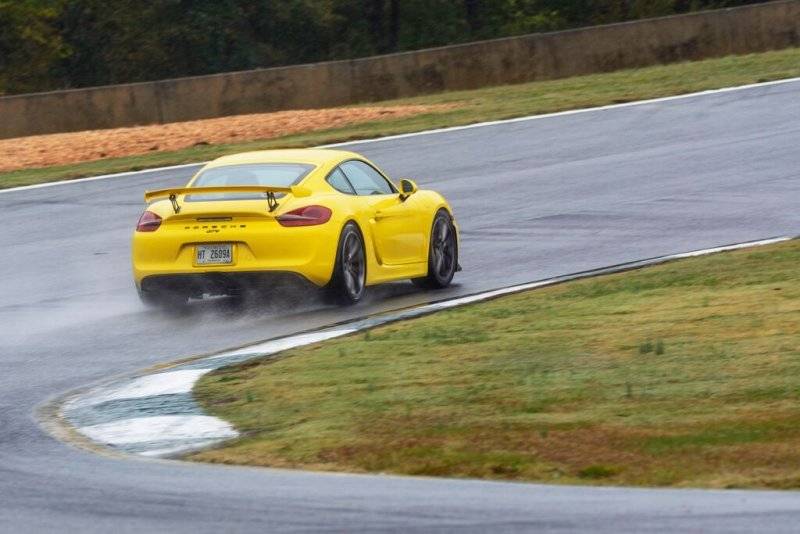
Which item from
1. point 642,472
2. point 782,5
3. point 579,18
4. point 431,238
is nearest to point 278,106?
point 782,5

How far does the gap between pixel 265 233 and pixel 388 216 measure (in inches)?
56.4

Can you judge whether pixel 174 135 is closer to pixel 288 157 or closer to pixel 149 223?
pixel 288 157

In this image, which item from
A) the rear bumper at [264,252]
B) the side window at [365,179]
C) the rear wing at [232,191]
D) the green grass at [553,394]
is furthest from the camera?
the side window at [365,179]

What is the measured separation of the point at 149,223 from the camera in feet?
45.9

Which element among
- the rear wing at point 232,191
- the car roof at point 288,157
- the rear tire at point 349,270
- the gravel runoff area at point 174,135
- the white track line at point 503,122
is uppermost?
the car roof at point 288,157

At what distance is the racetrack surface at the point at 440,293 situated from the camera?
23.0 ft

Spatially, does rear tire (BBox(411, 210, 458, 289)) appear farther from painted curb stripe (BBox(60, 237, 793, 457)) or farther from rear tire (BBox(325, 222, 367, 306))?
painted curb stripe (BBox(60, 237, 793, 457))

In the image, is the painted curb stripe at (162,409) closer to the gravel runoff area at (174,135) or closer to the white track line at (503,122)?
the white track line at (503,122)

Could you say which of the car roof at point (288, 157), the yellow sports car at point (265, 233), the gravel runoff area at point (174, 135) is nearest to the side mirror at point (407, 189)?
the yellow sports car at point (265, 233)

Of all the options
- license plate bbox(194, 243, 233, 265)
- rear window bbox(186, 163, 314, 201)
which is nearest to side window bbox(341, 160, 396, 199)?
rear window bbox(186, 163, 314, 201)

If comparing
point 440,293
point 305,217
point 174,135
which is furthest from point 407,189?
point 174,135

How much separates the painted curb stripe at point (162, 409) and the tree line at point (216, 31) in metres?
40.6

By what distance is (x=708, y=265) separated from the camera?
15000mm

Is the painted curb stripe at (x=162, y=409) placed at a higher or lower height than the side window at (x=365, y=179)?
lower
